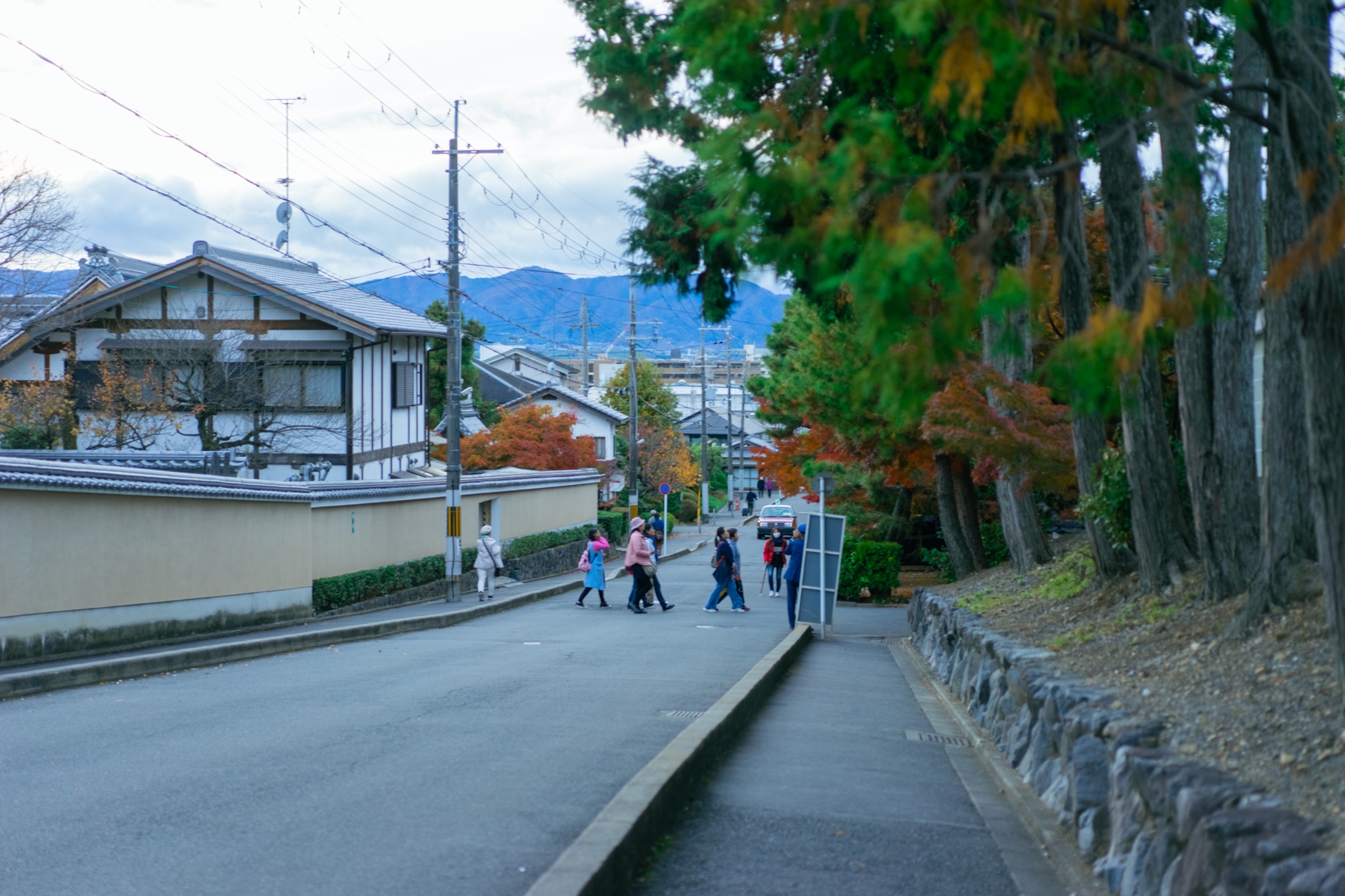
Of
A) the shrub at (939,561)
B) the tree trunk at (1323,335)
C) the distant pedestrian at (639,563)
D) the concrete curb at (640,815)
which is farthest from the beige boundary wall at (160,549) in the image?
the shrub at (939,561)

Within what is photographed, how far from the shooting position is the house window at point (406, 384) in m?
34.2

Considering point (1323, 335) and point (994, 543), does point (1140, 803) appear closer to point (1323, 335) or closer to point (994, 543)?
point (1323, 335)

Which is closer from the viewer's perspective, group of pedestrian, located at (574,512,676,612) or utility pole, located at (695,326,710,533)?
group of pedestrian, located at (574,512,676,612)

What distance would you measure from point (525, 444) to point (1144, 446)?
3869 centimetres

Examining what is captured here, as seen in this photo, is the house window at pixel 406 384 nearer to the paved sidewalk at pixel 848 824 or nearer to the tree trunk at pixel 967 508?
the tree trunk at pixel 967 508

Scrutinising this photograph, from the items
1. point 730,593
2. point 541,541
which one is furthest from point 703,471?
point 730,593

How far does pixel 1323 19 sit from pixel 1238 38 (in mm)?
2385

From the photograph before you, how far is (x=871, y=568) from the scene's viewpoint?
98.9 ft

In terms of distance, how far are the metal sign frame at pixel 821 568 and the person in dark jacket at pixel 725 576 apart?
3.68 meters

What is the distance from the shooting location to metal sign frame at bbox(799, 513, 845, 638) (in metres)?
20.1

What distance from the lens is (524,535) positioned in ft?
131

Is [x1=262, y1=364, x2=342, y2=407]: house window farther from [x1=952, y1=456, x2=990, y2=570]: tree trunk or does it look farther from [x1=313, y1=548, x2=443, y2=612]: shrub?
[x1=952, y1=456, x2=990, y2=570]: tree trunk

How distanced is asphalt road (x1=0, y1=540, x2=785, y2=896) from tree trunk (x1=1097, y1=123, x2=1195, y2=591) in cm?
436

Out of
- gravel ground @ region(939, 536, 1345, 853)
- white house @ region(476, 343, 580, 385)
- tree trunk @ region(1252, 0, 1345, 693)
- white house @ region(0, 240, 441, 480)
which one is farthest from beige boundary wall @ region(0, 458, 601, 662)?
white house @ region(476, 343, 580, 385)
